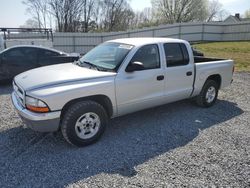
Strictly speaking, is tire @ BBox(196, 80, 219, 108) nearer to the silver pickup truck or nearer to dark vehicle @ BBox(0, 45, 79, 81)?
the silver pickup truck

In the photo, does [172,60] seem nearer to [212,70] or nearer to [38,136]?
[212,70]

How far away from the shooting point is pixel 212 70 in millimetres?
5867

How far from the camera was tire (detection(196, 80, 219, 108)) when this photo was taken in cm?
587

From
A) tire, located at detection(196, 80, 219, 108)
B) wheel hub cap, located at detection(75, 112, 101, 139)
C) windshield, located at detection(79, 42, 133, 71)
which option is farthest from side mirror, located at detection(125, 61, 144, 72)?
tire, located at detection(196, 80, 219, 108)

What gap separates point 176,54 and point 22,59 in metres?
5.59

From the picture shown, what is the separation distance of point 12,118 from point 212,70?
4800mm

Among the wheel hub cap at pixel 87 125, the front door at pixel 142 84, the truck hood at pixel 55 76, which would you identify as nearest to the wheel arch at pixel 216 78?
the front door at pixel 142 84

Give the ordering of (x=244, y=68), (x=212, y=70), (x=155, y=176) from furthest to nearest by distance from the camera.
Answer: (x=244, y=68) → (x=212, y=70) → (x=155, y=176)

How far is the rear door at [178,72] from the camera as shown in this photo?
4.92m

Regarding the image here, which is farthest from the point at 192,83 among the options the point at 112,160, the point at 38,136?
the point at 38,136

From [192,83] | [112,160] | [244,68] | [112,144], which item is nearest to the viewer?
[112,160]

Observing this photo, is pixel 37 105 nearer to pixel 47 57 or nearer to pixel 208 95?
pixel 208 95

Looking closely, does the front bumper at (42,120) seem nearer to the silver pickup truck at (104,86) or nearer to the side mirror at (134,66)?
the silver pickup truck at (104,86)

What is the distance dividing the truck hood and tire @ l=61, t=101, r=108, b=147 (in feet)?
1.43
